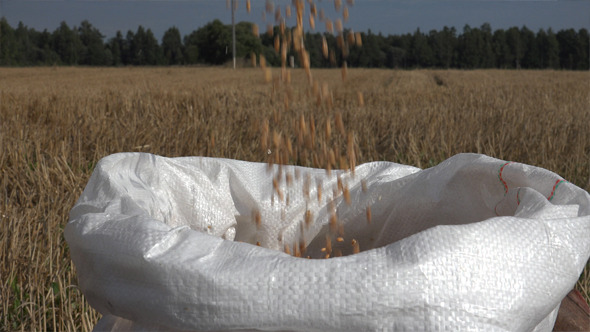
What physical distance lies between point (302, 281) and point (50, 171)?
1.66 m

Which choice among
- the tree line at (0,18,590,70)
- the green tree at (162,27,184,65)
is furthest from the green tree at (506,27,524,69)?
the green tree at (162,27,184,65)

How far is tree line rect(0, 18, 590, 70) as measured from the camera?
93.2 ft

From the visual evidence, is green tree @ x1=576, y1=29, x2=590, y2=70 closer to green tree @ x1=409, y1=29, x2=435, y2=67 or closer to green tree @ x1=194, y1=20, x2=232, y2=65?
green tree @ x1=409, y1=29, x2=435, y2=67

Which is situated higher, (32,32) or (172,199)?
(32,32)

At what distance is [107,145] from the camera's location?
266 centimetres

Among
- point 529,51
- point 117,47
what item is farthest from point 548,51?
point 117,47

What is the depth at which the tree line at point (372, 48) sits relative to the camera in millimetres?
28406

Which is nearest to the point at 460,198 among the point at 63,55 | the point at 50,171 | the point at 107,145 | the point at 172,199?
the point at 172,199

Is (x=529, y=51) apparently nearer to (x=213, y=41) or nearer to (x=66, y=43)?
(x=213, y=41)

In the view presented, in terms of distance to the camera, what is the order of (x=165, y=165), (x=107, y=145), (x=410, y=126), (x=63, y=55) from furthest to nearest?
(x=63, y=55)
(x=410, y=126)
(x=107, y=145)
(x=165, y=165)

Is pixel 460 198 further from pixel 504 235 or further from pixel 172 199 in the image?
pixel 172 199

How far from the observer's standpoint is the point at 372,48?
28.7 m

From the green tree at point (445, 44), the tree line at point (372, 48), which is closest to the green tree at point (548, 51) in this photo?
the tree line at point (372, 48)

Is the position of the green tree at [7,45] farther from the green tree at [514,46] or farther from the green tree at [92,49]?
the green tree at [514,46]
